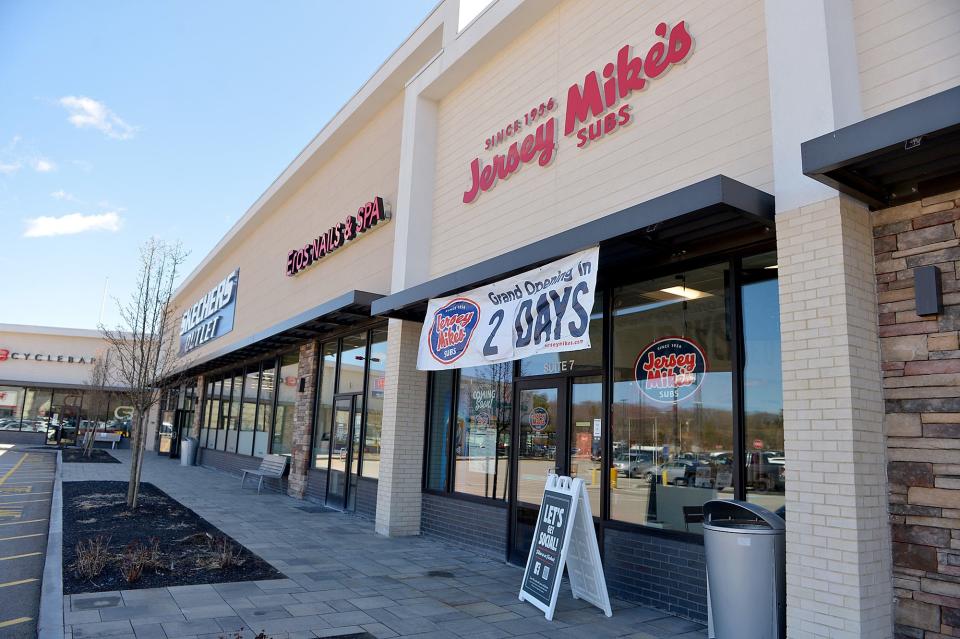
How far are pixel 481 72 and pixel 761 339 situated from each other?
646cm

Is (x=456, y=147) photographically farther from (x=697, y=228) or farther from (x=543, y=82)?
(x=697, y=228)

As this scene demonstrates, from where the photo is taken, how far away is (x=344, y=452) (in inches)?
531

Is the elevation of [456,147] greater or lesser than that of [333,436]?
greater

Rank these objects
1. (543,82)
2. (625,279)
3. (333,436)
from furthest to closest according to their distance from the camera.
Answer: (333,436)
(543,82)
(625,279)

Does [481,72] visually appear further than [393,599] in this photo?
Yes

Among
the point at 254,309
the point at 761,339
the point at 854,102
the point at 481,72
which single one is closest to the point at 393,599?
the point at 761,339

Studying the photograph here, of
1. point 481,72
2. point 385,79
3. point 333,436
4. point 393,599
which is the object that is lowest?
point 393,599

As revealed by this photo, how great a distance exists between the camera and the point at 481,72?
407 inches

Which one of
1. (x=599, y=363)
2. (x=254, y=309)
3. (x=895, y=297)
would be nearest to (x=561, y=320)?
(x=599, y=363)

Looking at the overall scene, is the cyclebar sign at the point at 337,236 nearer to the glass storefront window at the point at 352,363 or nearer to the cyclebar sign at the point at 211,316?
the glass storefront window at the point at 352,363

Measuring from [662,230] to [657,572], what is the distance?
11.3 ft

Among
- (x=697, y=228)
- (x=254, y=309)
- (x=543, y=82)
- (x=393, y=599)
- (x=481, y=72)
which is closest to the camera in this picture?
(x=697, y=228)

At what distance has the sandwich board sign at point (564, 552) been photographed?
6.29 metres

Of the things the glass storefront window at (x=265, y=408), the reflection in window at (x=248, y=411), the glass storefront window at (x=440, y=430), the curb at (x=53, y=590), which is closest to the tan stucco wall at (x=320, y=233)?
the glass storefront window at (x=265, y=408)
